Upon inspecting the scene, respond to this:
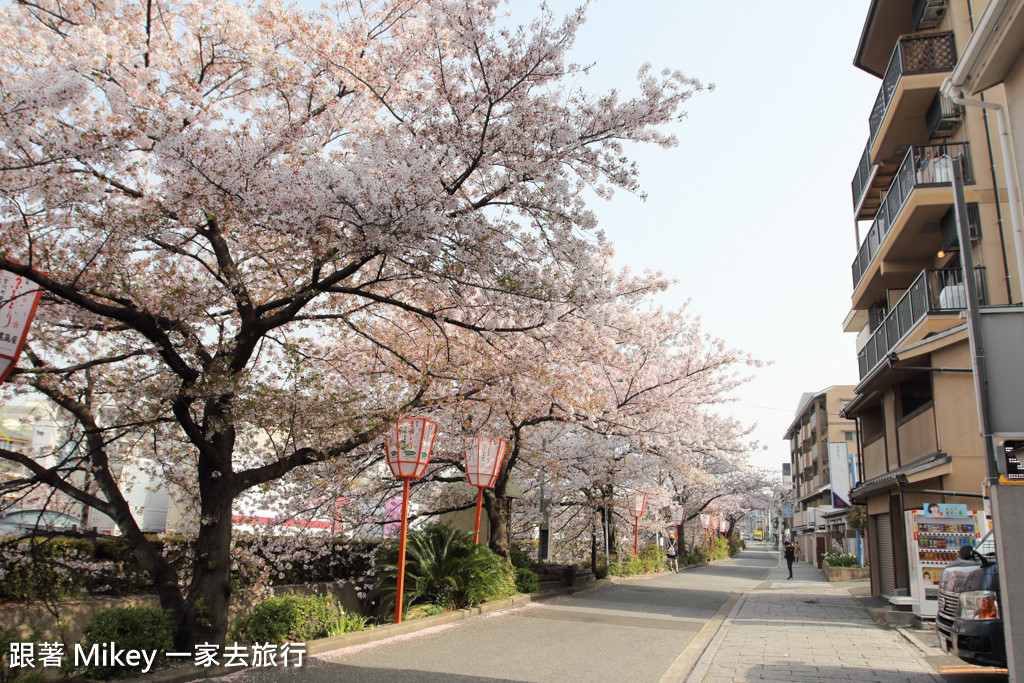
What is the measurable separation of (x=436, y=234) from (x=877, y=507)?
18003 mm

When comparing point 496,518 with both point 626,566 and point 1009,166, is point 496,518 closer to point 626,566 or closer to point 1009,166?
point 626,566

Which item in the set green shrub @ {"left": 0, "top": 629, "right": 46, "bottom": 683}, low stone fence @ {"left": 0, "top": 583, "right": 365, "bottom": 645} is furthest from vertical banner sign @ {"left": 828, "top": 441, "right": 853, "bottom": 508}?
green shrub @ {"left": 0, "top": 629, "right": 46, "bottom": 683}

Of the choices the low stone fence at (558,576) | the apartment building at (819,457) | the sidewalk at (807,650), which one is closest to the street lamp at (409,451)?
the sidewalk at (807,650)

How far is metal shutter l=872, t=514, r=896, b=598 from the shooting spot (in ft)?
62.0

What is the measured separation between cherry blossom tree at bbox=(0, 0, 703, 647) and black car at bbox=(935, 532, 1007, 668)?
5.20 metres

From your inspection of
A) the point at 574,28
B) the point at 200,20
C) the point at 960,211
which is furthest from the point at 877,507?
the point at 200,20

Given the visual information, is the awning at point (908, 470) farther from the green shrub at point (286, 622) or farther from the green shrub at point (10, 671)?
the green shrub at point (10, 671)

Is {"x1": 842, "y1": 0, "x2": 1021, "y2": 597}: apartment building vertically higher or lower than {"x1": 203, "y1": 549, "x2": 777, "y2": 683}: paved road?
higher

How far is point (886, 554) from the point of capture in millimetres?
19891

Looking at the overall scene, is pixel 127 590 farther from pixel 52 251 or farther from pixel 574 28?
pixel 574 28

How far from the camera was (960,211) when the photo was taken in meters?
7.47

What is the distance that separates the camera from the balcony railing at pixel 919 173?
52.0 ft

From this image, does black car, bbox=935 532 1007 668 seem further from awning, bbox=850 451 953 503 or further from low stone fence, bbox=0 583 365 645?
low stone fence, bbox=0 583 365 645

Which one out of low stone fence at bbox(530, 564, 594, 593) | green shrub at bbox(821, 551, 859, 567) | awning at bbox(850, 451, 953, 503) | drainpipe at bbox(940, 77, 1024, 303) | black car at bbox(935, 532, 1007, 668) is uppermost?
drainpipe at bbox(940, 77, 1024, 303)
